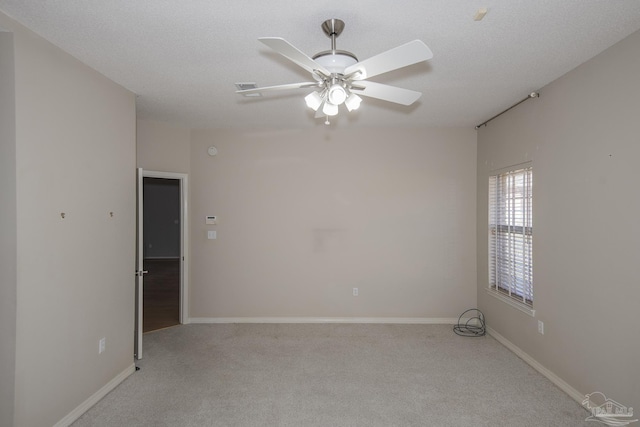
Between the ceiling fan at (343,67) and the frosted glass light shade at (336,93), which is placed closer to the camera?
the ceiling fan at (343,67)

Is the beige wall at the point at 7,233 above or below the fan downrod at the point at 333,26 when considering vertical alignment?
below

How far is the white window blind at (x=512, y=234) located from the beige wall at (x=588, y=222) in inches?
7.6

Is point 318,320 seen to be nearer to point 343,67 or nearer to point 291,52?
point 343,67

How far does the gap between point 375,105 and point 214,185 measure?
8.02 ft

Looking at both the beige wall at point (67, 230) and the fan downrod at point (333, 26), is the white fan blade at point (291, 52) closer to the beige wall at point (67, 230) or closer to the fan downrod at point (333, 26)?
the fan downrod at point (333, 26)

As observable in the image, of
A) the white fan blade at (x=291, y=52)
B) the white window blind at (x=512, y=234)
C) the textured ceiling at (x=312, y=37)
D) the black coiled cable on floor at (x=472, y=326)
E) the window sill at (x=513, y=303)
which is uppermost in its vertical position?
the textured ceiling at (x=312, y=37)

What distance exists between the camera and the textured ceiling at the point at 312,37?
186cm

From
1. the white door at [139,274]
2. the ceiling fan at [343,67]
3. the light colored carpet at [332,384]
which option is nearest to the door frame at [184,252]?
the light colored carpet at [332,384]

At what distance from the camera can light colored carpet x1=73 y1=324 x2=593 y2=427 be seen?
243 centimetres

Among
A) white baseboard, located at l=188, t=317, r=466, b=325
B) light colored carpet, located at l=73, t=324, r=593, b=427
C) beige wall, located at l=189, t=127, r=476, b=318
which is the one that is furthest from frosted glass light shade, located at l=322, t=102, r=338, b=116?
white baseboard, located at l=188, t=317, r=466, b=325

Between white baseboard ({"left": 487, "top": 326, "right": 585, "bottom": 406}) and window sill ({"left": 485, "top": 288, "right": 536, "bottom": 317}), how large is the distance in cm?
43

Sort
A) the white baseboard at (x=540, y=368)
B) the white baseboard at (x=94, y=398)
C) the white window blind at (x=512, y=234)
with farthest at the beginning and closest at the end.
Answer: the white window blind at (x=512, y=234) < the white baseboard at (x=540, y=368) < the white baseboard at (x=94, y=398)

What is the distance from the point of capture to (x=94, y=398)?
2637mm

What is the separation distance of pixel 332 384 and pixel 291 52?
2639mm
